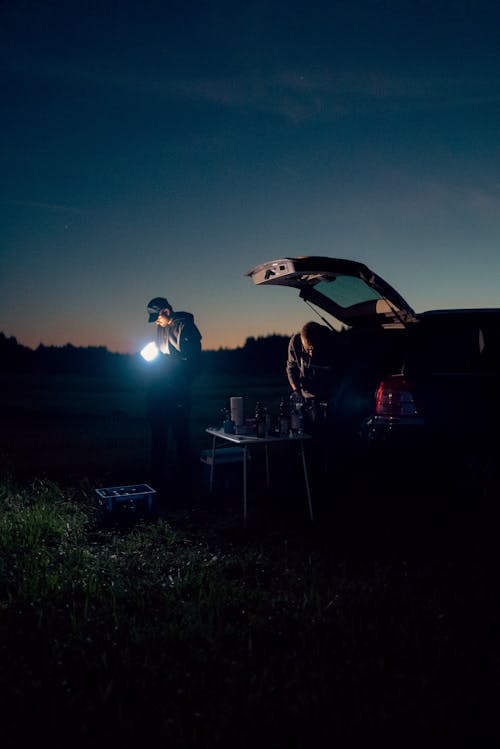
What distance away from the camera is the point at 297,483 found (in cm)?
708

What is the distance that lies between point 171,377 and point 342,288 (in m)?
2.27

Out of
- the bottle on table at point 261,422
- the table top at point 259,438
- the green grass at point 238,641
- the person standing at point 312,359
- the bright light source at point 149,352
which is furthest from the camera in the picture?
the person standing at point 312,359

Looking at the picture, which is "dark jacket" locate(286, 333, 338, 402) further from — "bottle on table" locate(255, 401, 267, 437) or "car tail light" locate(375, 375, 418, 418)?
"car tail light" locate(375, 375, 418, 418)

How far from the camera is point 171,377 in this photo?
699 cm

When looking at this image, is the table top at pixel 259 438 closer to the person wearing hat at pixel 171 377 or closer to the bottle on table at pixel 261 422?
the bottle on table at pixel 261 422

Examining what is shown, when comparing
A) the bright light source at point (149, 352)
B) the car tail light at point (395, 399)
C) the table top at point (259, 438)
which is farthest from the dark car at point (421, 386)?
the bright light source at point (149, 352)

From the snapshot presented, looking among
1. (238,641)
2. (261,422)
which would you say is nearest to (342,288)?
(261,422)

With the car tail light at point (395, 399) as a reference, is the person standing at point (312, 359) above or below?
above

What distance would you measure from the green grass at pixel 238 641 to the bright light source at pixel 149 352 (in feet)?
8.27

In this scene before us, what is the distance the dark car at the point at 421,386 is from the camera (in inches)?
194

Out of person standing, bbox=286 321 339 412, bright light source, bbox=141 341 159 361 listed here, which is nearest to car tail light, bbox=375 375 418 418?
person standing, bbox=286 321 339 412

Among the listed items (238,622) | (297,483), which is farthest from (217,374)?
(238,622)

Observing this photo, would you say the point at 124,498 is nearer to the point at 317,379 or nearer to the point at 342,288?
the point at 317,379

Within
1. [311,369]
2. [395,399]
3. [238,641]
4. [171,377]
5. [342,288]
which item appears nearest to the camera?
[238,641]
